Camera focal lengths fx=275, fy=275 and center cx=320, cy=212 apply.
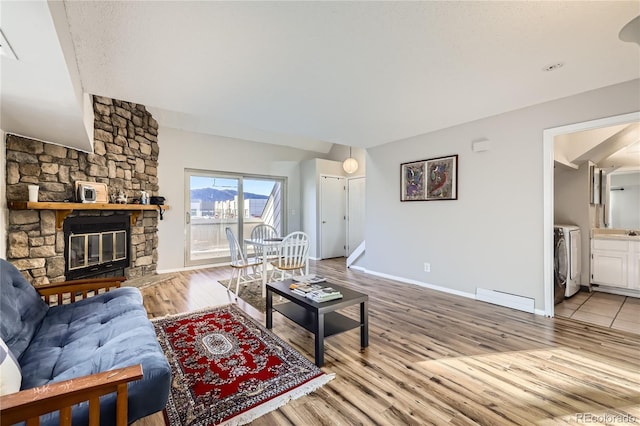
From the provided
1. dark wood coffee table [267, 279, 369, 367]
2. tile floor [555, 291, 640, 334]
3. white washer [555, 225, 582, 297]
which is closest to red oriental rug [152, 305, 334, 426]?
dark wood coffee table [267, 279, 369, 367]

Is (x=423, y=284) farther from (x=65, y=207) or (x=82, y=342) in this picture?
(x=65, y=207)

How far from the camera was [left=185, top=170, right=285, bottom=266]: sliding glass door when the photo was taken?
18.0ft

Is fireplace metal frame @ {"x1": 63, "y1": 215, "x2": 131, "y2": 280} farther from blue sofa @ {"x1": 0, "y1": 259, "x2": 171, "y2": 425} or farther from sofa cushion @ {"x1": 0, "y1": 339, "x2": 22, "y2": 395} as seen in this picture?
sofa cushion @ {"x1": 0, "y1": 339, "x2": 22, "y2": 395}

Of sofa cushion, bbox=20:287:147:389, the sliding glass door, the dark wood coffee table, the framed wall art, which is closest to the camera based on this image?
sofa cushion, bbox=20:287:147:389

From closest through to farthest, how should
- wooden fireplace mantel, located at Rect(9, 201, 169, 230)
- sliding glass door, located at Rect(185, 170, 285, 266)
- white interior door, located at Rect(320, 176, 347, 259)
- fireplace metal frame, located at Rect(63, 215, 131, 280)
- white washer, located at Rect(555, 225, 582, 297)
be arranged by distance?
1. wooden fireplace mantel, located at Rect(9, 201, 169, 230)
2. white washer, located at Rect(555, 225, 582, 297)
3. fireplace metal frame, located at Rect(63, 215, 131, 280)
4. sliding glass door, located at Rect(185, 170, 285, 266)
5. white interior door, located at Rect(320, 176, 347, 259)

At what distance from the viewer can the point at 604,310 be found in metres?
3.18

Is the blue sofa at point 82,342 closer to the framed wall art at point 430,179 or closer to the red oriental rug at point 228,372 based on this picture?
the red oriental rug at point 228,372

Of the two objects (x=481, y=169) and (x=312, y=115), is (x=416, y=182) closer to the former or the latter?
(x=481, y=169)

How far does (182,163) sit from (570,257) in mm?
6283

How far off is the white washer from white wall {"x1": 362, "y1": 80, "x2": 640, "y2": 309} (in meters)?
0.70

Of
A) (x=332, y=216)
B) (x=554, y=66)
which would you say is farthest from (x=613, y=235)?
(x=332, y=216)

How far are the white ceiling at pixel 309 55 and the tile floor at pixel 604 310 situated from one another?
7.79 ft

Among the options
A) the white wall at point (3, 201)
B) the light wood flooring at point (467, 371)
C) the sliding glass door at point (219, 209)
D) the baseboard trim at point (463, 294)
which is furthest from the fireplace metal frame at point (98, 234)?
the baseboard trim at point (463, 294)

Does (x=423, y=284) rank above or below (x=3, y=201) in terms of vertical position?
below
